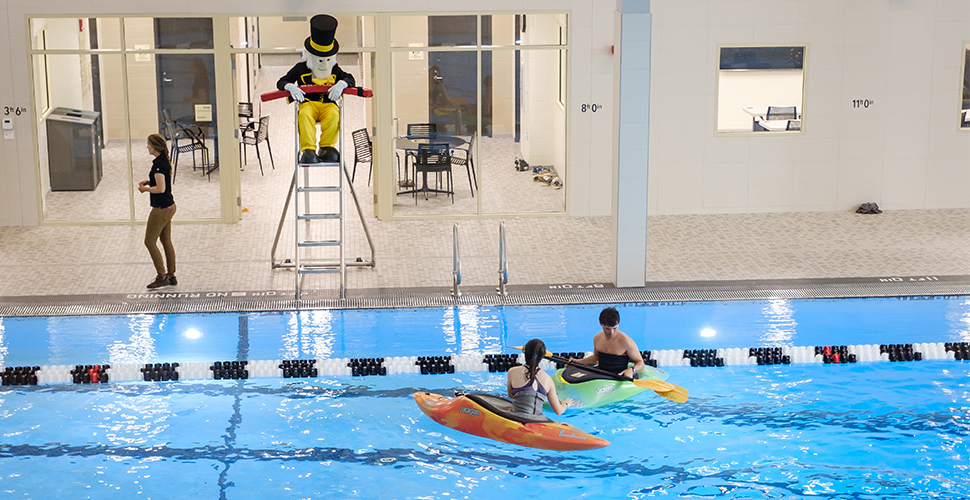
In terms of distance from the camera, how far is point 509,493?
7.95m

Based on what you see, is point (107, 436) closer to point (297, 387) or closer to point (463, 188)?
point (297, 387)

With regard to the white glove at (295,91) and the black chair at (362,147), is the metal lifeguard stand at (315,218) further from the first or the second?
the black chair at (362,147)

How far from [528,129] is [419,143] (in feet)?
5.15

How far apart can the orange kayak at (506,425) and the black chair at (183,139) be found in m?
7.58

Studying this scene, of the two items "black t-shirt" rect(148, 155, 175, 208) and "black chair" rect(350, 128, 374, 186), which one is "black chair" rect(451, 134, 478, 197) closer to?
"black chair" rect(350, 128, 374, 186)

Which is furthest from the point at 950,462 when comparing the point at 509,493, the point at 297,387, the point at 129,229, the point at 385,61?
the point at 129,229

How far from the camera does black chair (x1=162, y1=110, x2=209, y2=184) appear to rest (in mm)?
14945

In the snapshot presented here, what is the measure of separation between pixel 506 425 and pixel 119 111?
881cm

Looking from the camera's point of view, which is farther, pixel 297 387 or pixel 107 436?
pixel 297 387

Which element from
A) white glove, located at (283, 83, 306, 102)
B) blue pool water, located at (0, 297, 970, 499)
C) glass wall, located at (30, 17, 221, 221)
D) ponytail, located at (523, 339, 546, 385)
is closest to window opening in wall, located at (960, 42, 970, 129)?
blue pool water, located at (0, 297, 970, 499)

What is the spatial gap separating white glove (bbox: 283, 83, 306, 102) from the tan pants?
6.20 feet

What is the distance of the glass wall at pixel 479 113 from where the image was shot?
591 inches

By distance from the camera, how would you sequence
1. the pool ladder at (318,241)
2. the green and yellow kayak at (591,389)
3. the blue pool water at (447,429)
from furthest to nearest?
the pool ladder at (318,241), the green and yellow kayak at (591,389), the blue pool water at (447,429)

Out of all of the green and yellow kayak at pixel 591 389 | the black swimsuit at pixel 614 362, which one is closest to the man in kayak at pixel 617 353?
the black swimsuit at pixel 614 362
